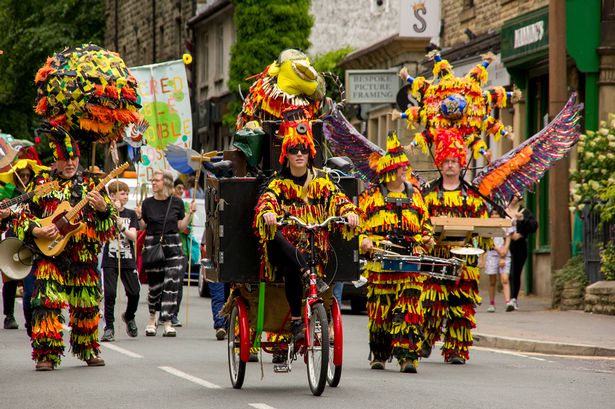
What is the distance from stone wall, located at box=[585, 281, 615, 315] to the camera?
21344 millimetres

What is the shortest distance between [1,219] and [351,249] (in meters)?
3.34

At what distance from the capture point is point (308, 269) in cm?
1164

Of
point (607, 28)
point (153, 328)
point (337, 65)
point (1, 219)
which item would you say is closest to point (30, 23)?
point (337, 65)

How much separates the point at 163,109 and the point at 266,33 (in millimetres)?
16165

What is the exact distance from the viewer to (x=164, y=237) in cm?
1862

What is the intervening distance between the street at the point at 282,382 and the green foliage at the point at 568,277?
591cm

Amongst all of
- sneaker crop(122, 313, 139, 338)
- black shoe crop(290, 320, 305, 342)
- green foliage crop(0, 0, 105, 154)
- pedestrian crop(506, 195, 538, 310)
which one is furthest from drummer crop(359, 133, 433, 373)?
green foliage crop(0, 0, 105, 154)

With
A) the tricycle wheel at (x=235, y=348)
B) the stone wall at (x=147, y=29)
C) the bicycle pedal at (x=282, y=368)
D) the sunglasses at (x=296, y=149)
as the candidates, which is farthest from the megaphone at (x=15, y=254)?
the stone wall at (x=147, y=29)

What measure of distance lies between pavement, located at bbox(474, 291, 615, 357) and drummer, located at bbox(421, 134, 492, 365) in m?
2.61

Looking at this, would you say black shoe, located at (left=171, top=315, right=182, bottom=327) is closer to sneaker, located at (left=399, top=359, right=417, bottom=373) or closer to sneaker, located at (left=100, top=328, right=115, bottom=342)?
sneaker, located at (left=100, top=328, right=115, bottom=342)

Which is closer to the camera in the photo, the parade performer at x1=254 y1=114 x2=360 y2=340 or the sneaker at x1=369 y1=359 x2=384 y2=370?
the parade performer at x1=254 y1=114 x2=360 y2=340

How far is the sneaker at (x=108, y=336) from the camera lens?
17328 millimetres

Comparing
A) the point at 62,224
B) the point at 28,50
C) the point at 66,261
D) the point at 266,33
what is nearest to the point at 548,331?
the point at 66,261

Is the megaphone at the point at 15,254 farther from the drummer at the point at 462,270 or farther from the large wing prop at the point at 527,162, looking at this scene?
the large wing prop at the point at 527,162
